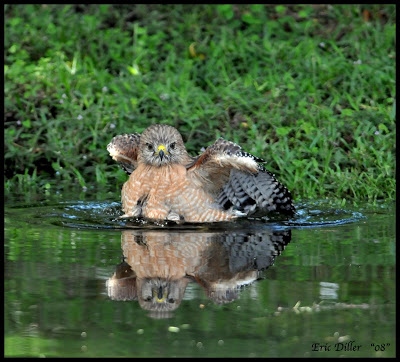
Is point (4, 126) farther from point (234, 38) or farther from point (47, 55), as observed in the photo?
point (234, 38)

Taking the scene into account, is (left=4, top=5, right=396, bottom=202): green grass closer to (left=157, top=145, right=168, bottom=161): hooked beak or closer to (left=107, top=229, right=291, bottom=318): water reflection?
(left=157, top=145, right=168, bottom=161): hooked beak

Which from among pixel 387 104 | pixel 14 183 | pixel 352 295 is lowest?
pixel 352 295

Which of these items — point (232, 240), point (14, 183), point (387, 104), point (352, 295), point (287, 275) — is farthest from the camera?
point (387, 104)

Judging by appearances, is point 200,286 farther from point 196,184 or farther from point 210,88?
point 210,88

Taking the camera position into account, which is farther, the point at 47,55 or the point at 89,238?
the point at 47,55

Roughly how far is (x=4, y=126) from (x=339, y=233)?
508cm

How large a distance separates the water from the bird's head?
663 millimetres

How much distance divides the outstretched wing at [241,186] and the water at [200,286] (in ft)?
0.94

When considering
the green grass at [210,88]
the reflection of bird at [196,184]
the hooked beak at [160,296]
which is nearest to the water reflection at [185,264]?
the hooked beak at [160,296]

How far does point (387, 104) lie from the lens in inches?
468

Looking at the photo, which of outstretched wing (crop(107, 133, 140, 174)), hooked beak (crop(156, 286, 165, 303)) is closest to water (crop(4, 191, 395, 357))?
hooked beak (crop(156, 286, 165, 303))

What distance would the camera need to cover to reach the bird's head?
30.2 ft

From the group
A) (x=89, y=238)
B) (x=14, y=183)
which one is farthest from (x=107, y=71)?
(x=89, y=238)

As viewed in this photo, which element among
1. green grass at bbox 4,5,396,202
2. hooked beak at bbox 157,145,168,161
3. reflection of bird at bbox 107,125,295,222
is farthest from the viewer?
green grass at bbox 4,5,396,202
